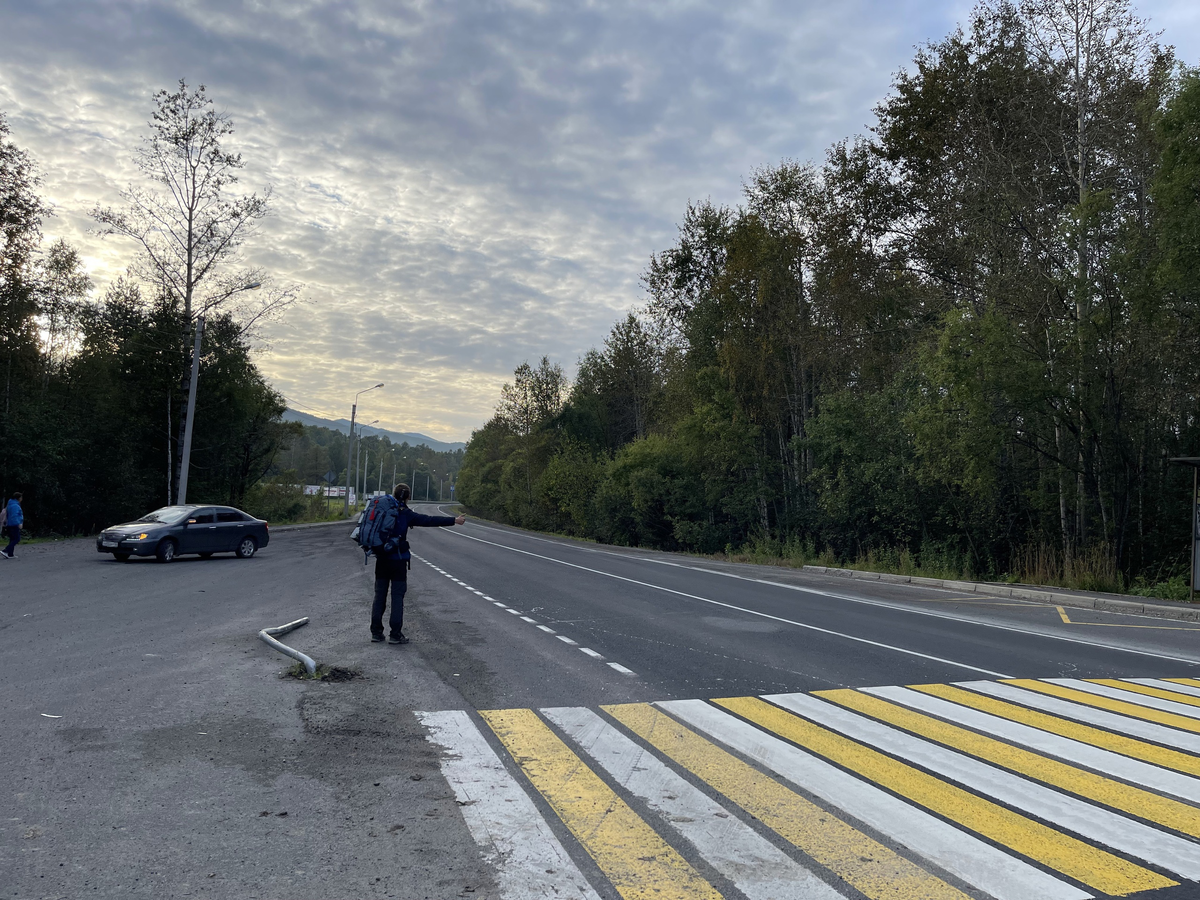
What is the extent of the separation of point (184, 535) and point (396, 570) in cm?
1493

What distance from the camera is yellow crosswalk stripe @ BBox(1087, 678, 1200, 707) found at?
283 inches

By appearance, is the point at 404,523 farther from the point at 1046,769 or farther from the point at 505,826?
the point at 1046,769

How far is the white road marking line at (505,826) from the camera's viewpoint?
3373 mm

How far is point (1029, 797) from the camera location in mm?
4484

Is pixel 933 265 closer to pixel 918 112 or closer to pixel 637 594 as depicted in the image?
pixel 918 112

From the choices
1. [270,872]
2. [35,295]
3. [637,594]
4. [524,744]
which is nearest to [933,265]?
[637,594]

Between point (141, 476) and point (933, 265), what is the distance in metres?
33.0

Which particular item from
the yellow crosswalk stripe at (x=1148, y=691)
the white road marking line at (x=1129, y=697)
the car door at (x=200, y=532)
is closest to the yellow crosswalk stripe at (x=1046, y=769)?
the white road marking line at (x=1129, y=697)

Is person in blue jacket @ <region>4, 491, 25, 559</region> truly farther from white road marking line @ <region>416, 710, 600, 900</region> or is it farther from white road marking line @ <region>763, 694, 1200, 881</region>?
white road marking line @ <region>763, 694, 1200, 881</region>

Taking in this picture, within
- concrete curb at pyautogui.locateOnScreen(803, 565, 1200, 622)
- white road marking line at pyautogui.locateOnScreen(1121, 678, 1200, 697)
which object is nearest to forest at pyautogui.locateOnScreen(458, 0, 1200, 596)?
concrete curb at pyautogui.locateOnScreen(803, 565, 1200, 622)

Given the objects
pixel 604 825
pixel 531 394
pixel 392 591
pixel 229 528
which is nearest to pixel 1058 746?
pixel 604 825

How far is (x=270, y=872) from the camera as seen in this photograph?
11.3ft

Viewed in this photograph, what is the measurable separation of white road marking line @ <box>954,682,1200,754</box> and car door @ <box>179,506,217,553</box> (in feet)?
66.2

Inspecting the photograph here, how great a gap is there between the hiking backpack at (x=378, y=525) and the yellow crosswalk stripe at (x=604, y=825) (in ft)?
13.0
